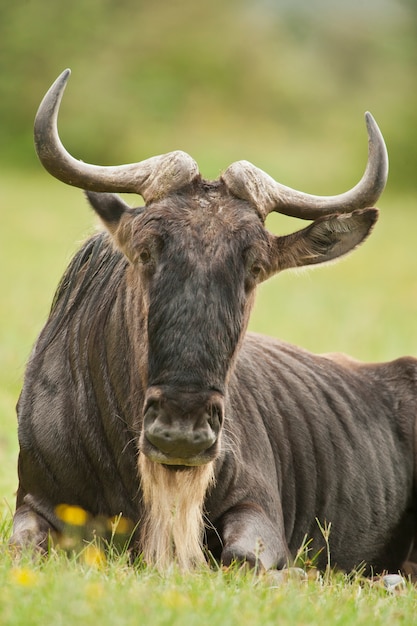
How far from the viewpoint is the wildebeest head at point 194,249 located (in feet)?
19.9

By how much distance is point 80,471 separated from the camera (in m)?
7.05

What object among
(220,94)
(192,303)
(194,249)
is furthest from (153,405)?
(220,94)

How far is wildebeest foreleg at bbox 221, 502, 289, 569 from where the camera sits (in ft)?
21.8

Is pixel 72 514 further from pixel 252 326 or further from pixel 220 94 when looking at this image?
pixel 220 94

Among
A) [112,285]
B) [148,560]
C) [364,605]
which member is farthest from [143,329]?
[364,605]

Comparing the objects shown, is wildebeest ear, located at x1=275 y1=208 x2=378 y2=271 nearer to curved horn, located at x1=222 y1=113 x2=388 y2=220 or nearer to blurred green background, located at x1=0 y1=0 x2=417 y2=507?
curved horn, located at x1=222 y1=113 x2=388 y2=220

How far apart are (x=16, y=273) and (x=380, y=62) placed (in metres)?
42.9

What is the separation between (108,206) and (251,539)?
81.7 inches

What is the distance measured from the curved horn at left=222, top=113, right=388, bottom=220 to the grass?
1090mm

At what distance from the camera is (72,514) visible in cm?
691

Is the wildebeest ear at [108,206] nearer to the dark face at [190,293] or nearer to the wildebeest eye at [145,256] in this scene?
the dark face at [190,293]

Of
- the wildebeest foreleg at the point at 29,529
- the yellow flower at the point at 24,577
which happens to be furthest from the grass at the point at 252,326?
the wildebeest foreleg at the point at 29,529

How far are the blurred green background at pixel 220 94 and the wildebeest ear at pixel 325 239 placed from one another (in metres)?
23.4

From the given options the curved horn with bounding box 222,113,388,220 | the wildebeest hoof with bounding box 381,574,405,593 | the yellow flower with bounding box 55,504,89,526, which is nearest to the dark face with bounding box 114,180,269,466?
the curved horn with bounding box 222,113,388,220
